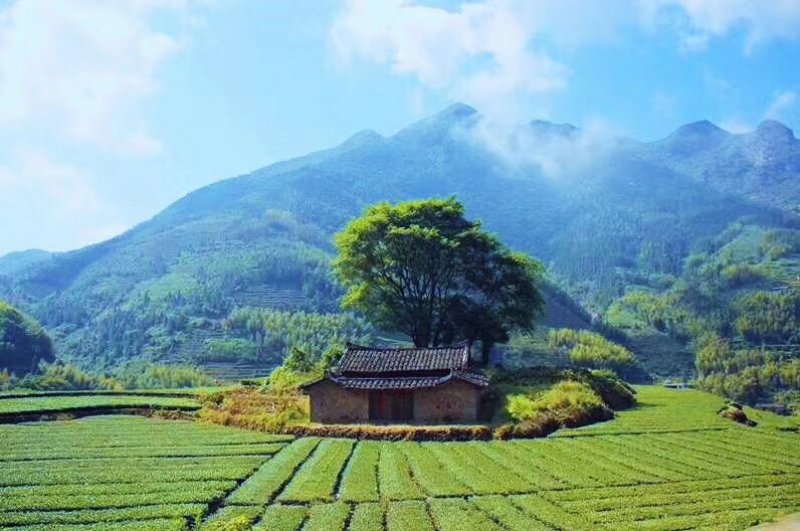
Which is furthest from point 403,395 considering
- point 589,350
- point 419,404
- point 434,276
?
point 589,350

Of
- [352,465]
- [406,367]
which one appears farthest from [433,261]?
[352,465]

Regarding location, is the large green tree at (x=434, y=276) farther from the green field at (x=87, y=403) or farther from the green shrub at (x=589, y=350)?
the green shrub at (x=589, y=350)

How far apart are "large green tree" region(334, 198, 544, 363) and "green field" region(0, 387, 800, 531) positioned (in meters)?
27.0

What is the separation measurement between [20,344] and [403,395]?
105205 mm

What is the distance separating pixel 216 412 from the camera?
5034 centimetres

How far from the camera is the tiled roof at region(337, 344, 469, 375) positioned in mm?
50312

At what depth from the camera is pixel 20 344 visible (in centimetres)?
12875

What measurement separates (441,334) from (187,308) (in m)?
131

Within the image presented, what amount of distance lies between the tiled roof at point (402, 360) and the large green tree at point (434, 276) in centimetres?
1619

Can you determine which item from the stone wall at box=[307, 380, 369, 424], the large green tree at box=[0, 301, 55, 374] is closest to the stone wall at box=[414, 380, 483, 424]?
the stone wall at box=[307, 380, 369, 424]

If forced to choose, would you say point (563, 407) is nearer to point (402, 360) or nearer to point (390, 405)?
point (390, 405)

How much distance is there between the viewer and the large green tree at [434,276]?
68938mm

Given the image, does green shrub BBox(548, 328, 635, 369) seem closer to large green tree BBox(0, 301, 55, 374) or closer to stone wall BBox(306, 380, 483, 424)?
stone wall BBox(306, 380, 483, 424)

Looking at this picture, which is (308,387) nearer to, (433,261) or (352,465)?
(352,465)
